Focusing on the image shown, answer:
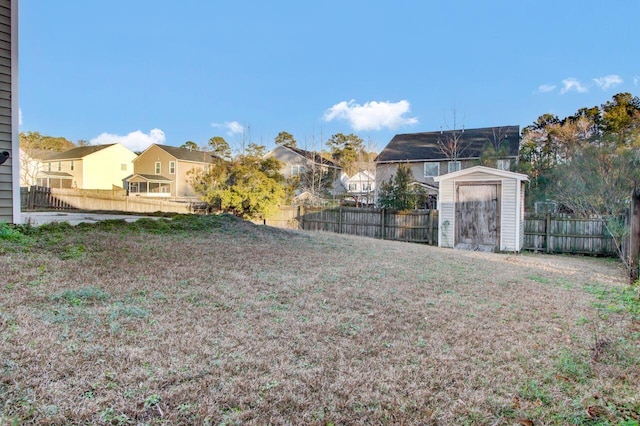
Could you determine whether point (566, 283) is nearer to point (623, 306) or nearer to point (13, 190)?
point (623, 306)

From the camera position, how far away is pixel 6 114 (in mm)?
5781

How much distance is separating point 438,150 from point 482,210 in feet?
42.3

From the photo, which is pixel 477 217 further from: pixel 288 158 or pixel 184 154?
pixel 184 154

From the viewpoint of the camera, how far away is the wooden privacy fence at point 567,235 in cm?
1117

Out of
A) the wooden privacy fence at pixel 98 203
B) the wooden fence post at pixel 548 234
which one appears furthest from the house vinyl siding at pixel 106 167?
the wooden fence post at pixel 548 234

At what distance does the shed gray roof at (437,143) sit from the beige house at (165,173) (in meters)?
16.7

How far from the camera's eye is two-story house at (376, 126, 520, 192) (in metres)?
22.4

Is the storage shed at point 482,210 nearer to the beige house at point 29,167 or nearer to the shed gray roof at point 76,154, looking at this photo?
the beige house at point 29,167

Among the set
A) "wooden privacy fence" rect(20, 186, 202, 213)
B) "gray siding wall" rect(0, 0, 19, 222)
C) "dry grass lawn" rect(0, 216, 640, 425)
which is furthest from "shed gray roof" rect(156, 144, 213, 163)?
"dry grass lawn" rect(0, 216, 640, 425)

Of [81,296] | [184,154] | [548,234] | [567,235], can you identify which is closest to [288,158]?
[184,154]

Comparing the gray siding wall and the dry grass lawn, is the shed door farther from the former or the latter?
the gray siding wall

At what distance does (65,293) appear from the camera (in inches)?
133

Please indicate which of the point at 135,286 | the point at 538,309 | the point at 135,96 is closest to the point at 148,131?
the point at 135,96

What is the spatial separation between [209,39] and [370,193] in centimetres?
1390
